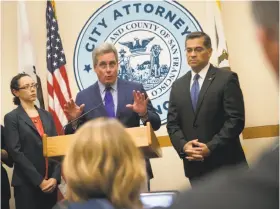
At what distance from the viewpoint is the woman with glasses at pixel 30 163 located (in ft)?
13.4

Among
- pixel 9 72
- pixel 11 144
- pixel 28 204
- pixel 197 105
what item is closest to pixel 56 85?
pixel 9 72

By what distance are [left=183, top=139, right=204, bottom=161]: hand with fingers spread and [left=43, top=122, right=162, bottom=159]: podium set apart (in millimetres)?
243

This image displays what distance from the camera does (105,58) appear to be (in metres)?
3.80

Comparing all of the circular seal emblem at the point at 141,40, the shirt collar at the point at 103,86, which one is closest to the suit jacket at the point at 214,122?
the shirt collar at the point at 103,86

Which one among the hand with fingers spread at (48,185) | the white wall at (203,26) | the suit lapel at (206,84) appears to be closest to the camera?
the suit lapel at (206,84)

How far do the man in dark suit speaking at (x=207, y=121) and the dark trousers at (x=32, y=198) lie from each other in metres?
1.27

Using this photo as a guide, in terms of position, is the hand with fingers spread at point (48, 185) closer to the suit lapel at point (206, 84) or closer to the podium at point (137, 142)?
the podium at point (137, 142)

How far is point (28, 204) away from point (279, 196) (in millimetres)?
3888

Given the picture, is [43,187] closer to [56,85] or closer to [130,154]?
[56,85]

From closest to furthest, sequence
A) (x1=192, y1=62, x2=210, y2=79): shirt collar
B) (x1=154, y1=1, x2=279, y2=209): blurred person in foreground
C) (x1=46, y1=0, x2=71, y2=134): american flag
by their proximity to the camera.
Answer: (x1=154, y1=1, x2=279, y2=209): blurred person in foreground → (x1=192, y1=62, x2=210, y2=79): shirt collar → (x1=46, y1=0, x2=71, y2=134): american flag

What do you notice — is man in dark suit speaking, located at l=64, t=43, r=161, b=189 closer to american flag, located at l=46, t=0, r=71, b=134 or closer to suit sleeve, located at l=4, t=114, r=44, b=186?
suit sleeve, located at l=4, t=114, r=44, b=186

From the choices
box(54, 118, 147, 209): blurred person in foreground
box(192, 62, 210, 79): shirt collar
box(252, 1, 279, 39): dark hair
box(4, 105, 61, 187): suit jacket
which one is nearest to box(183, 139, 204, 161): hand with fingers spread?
box(192, 62, 210, 79): shirt collar

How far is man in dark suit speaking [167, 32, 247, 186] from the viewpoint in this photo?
3.48m

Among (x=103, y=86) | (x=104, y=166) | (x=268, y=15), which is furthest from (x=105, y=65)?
(x=268, y=15)
